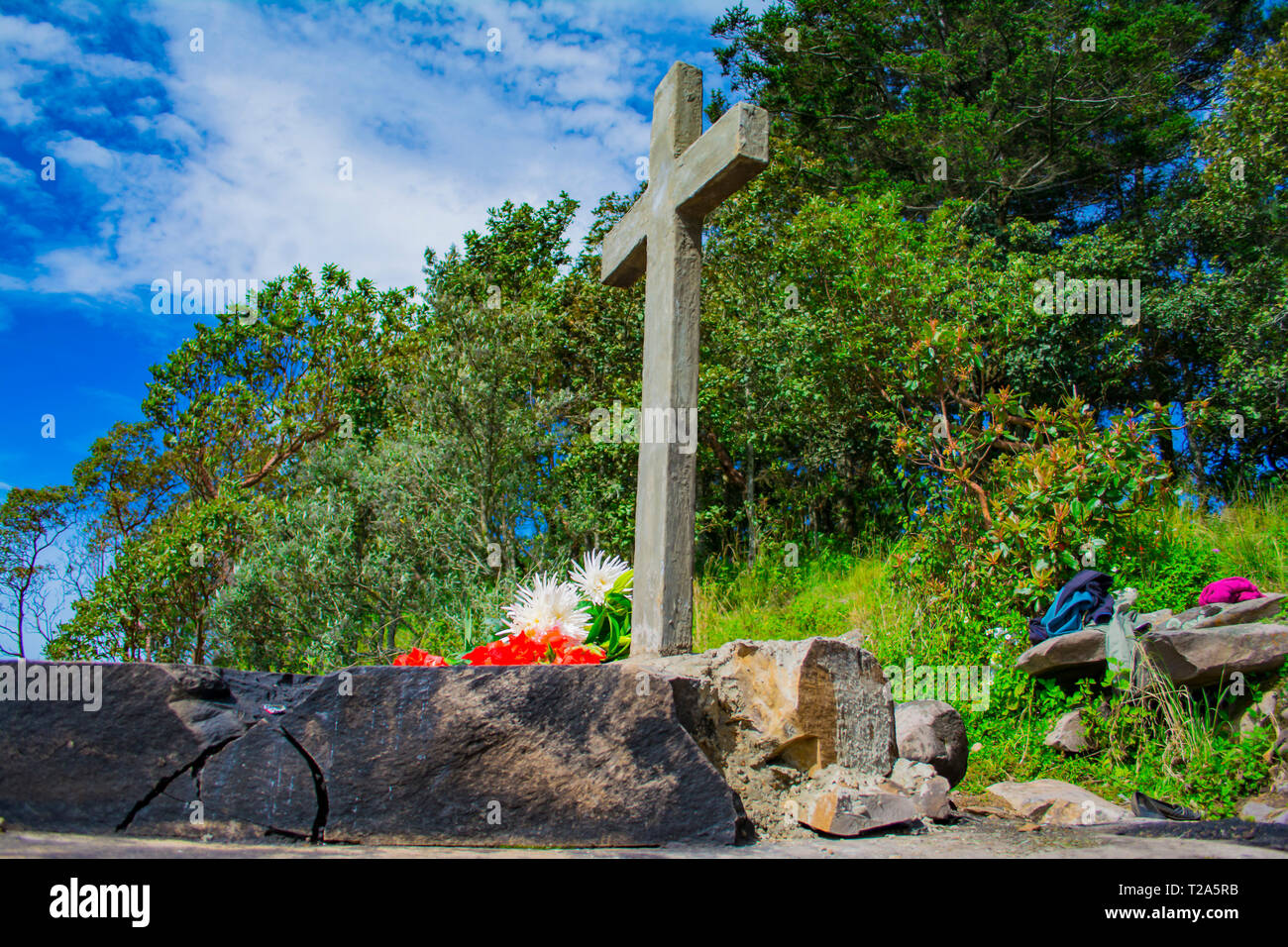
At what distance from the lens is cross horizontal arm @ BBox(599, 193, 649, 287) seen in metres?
4.28

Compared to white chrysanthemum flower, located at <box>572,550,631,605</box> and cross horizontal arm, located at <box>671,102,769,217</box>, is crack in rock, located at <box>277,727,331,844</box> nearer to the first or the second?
white chrysanthemum flower, located at <box>572,550,631,605</box>

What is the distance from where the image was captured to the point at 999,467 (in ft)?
21.6

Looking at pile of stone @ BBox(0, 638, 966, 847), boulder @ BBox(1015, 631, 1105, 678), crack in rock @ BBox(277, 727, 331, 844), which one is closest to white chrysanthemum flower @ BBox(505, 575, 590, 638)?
pile of stone @ BBox(0, 638, 966, 847)

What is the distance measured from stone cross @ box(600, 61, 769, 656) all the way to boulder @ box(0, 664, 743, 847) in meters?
0.86

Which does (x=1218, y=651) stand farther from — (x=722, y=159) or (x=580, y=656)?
(x=722, y=159)

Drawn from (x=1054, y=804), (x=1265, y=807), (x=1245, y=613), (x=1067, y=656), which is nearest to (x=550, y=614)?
(x=1054, y=804)

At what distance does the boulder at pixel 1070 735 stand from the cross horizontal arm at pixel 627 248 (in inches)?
140

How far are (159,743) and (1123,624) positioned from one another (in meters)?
4.65

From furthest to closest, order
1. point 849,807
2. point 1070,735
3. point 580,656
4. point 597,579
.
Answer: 1. point 1070,735
2. point 597,579
3. point 580,656
4. point 849,807

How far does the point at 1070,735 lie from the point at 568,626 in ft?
10.4

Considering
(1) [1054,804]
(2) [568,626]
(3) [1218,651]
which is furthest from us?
(3) [1218,651]

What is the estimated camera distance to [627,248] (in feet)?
14.5
